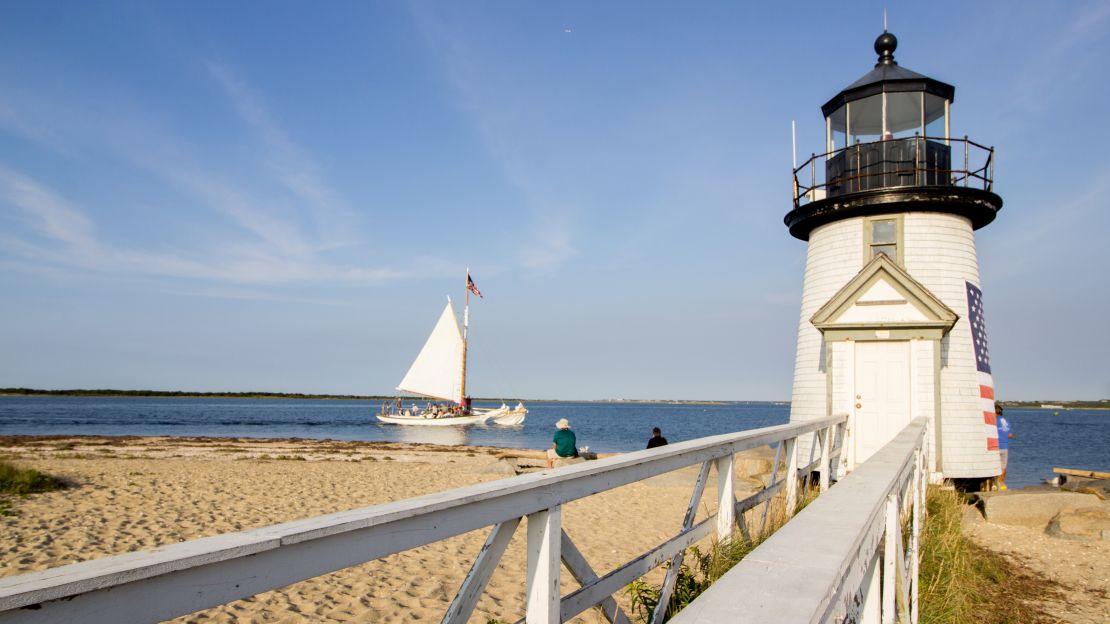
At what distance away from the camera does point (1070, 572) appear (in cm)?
735

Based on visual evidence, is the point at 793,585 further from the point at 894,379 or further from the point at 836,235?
the point at 836,235

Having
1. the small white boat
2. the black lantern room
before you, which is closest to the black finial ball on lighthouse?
the black lantern room

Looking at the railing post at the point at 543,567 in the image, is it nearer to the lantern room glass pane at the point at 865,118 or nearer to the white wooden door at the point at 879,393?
the white wooden door at the point at 879,393

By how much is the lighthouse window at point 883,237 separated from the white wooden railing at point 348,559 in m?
9.51

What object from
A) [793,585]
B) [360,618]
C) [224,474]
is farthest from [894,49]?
[224,474]

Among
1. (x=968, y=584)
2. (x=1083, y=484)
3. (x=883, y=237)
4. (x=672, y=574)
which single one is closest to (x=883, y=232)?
(x=883, y=237)

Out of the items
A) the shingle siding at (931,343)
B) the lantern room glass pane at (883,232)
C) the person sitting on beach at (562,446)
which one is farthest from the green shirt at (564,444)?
the lantern room glass pane at (883,232)

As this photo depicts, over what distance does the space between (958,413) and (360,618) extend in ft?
31.6

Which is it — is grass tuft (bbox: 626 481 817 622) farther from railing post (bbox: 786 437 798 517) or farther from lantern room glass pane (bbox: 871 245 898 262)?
lantern room glass pane (bbox: 871 245 898 262)

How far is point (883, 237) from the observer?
1163 centimetres

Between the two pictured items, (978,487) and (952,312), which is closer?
(952,312)

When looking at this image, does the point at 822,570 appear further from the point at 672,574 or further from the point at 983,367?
the point at 983,367

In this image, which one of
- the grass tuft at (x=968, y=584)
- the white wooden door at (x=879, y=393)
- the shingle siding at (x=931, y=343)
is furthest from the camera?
the shingle siding at (x=931, y=343)

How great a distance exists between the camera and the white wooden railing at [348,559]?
46.0 inches
